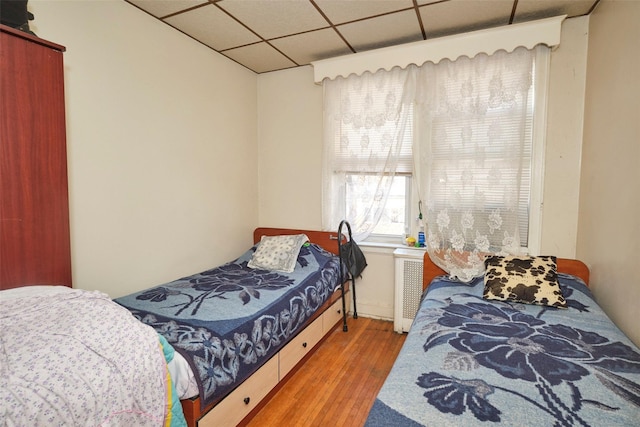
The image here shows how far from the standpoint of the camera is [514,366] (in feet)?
4.41

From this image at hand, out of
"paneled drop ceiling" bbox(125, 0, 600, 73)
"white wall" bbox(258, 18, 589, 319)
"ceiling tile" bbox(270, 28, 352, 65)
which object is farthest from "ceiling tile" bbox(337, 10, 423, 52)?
"white wall" bbox(258, 18, 589, 319)

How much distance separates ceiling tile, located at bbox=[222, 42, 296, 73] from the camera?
115 inches

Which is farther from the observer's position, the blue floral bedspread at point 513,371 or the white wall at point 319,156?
the white wall at point 319,156

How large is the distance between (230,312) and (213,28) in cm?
218

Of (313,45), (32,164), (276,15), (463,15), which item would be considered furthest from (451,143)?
(32,164)

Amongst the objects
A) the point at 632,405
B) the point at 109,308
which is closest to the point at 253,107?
the point at 109,308

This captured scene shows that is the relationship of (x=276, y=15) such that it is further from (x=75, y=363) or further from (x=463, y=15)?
(x=75, y=363)

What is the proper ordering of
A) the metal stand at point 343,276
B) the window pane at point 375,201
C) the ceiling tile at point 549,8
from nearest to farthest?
the ceiling tile at point 549,8, the metal stand at point 343,276, the window pane at point 375,201

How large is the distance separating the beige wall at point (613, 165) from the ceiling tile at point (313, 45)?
1.83 metres

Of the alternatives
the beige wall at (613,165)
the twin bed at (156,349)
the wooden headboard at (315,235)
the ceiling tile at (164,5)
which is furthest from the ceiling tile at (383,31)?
the twin bed at (156,349)

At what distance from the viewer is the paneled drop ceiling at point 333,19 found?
7.28 ft

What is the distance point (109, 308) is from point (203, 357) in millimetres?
466

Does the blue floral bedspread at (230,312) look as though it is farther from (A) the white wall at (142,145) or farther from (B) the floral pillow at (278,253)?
(A) the white wall at (142,145)

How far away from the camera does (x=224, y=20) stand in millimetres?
2441
